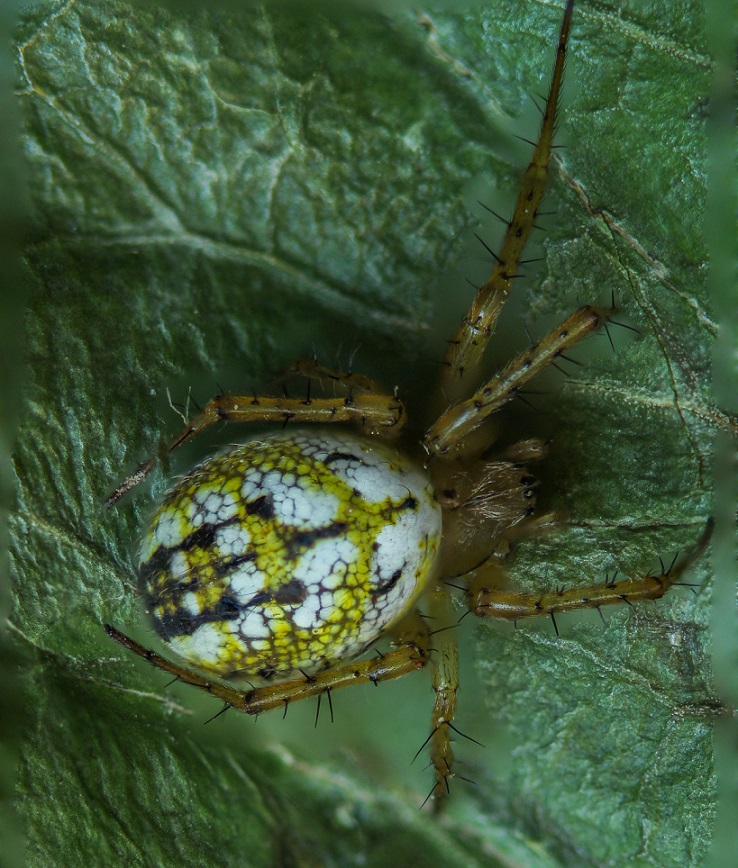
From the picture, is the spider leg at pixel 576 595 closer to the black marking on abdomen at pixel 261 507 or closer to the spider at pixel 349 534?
the spider at pixel 349 534

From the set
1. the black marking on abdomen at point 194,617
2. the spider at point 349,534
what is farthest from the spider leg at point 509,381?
the black marking on abdomen at point 194,617

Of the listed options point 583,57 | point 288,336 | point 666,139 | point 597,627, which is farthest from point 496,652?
point 583,57

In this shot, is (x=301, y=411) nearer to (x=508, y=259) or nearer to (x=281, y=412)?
(x=281, y=412)

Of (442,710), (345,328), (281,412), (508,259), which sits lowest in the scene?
(442,710)

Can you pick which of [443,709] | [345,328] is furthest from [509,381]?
[443,709]

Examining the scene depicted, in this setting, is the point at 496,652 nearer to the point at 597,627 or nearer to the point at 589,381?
the point at 597,627

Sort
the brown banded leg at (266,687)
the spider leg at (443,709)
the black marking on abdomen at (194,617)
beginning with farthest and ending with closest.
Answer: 1. the spider leg at (443,709)
2. the brown banded leg at (266,687)
3. the black marking on abdomen at (194,617)

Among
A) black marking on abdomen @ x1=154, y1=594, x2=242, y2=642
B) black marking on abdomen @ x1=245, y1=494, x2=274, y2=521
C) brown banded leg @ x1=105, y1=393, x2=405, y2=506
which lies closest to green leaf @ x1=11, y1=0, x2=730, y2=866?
brown banded leg @ x1=105, y1=393, x2=405, y2=506
